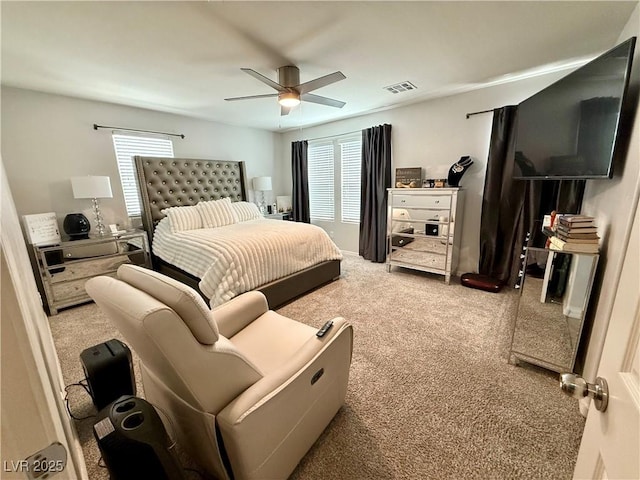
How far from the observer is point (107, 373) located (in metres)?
1.38

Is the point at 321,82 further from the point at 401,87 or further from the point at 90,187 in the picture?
the point at 90,187

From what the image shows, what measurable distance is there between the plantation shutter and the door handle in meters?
4.43

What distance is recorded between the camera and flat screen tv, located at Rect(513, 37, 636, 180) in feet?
4.76

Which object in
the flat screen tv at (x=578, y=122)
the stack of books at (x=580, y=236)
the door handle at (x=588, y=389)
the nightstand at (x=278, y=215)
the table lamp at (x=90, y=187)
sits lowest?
the nightstand at (x=278, y=215)

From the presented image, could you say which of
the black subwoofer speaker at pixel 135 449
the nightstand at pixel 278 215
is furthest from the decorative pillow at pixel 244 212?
the black subwoofer speaker at pixel 135 449

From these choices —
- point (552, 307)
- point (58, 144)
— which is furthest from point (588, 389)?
point (58, 144)

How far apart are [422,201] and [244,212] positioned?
2.65m

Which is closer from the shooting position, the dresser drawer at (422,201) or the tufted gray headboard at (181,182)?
the dresser drawer at (422,201)

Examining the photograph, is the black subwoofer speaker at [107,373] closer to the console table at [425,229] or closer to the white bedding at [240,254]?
the white bedding at [240,254]

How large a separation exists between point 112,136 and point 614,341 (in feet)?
15.2

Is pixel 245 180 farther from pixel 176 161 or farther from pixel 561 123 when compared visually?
pixel 561 123

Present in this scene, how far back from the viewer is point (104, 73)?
240 centimetres

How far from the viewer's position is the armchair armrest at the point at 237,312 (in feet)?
4.93

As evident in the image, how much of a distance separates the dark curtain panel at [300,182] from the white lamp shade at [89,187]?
302 centimetres
